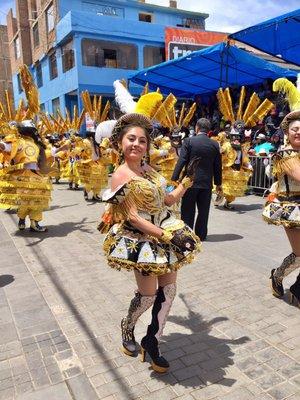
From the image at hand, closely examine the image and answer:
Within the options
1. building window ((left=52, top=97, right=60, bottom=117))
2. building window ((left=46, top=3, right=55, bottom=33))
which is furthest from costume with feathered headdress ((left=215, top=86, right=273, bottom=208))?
building window ((left=46, top=3, right=55, bottom=33))

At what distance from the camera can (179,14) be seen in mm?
25641

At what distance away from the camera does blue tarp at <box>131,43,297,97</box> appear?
36.6ft

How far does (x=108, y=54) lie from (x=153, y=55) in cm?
288

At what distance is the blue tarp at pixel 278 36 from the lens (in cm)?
905

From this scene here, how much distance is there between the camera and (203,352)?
3049 mm

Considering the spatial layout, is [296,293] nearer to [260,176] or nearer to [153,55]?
[260,176]

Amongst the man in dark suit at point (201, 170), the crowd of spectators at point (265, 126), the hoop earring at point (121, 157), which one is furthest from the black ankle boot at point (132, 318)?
the crowd of spectators at point (265, 126)

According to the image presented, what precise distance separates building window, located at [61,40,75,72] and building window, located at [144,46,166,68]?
442 centimetres

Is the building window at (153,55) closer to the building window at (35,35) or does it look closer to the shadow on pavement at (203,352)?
the building window at (35,35)

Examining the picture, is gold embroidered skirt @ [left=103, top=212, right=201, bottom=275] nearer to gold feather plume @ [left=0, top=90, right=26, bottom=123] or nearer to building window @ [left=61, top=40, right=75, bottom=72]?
gold feather plume @ [left=0, top=90, right=26, bottom=123]

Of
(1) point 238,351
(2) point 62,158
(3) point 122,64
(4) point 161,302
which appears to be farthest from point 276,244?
(3) point 122,64

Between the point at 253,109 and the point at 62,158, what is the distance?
8.30 metres


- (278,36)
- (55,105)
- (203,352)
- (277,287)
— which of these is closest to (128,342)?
(203,352)

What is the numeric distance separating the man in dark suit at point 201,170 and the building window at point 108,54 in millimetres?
16579
